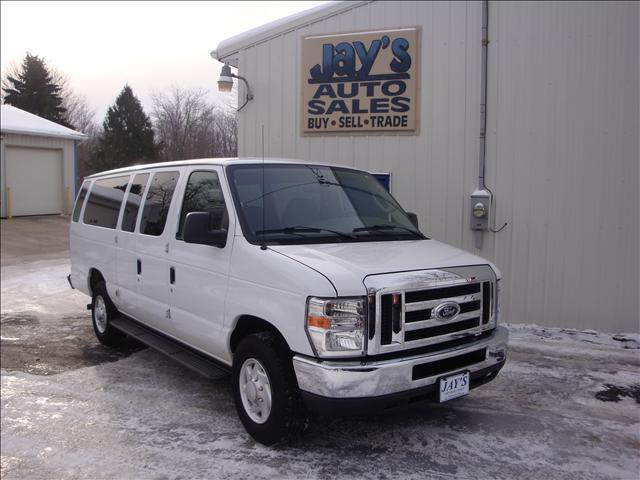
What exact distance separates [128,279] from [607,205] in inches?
227

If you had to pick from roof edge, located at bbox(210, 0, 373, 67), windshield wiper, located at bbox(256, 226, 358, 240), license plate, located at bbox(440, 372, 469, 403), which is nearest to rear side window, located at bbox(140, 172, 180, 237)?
windshield wiper, located at bbox(256, 226, 358, 240)

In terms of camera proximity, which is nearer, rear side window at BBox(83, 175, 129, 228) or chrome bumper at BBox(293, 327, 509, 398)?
chrome bumper at BBox(293, 327, 509, 398)

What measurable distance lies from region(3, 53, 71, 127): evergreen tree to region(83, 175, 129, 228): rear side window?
103ft

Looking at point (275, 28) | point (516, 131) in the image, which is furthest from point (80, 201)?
point (516, 131)

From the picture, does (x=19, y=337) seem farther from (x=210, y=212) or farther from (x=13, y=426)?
(x=210, y=212)

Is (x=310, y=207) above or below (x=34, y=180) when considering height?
below

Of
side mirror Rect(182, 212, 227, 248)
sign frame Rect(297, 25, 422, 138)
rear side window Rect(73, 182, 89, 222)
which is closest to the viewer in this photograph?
side mirror Rect(182, 212, 227, 248)

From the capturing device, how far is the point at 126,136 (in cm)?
3544

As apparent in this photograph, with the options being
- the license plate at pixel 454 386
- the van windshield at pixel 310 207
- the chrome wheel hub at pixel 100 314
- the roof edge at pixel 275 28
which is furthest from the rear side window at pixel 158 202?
the roof edge at pixel 275 28

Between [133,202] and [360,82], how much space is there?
151 inches

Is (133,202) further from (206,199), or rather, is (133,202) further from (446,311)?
(446,311)

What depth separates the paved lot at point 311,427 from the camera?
3.75m

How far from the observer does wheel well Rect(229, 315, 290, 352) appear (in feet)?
12.8

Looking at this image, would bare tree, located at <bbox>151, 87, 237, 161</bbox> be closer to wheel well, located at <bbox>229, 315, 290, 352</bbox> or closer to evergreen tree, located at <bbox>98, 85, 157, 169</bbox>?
evergreen tree, located at <bbox>98, 85, 157, 169</bbox>
